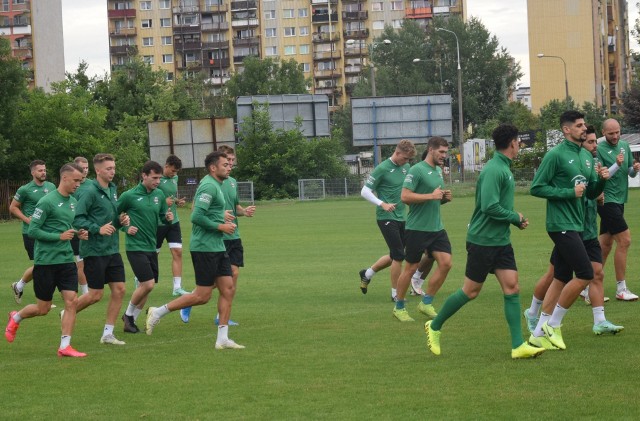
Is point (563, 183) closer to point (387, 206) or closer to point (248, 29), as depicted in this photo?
point (387, 206)

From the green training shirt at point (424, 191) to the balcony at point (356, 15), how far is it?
12958 centimetres

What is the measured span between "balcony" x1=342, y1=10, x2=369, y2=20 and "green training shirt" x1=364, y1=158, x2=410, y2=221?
128 meters

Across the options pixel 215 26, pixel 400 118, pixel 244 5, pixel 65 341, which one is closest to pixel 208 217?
pixel 65 341

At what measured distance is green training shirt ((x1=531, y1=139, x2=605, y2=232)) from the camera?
10.6 metres

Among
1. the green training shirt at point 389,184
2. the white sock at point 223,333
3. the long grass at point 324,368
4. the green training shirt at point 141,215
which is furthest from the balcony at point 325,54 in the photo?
the white sock at point 223,333

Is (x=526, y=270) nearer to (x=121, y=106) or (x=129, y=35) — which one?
(x=121, y=106)

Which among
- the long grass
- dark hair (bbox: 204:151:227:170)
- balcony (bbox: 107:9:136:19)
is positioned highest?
balcony (bbox: 107:9:136:19)

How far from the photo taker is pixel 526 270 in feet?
63.1

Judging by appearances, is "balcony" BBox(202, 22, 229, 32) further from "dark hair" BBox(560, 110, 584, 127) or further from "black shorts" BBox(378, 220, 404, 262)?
"dark hair" BBox(560, 110, 584, 127)

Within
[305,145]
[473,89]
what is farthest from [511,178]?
[473,89]

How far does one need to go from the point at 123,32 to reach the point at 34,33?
25649mm

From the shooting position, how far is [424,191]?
13.7 meters

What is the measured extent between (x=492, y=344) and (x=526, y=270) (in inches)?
334

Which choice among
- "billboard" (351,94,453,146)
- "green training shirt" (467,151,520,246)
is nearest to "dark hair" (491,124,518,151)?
"green training shirt" (467,151,520,246)
